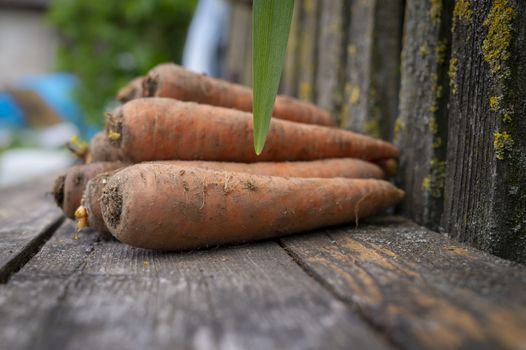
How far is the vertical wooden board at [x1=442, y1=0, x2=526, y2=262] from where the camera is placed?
107 centimetres

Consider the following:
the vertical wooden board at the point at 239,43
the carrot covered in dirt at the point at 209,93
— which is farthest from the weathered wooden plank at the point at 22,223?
the vertical wooden board at the point at 239,43

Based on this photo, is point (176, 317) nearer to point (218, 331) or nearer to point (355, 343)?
point (218, 331)

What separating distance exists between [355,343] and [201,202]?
64cm

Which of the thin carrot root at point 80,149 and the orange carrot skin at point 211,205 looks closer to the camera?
the orange carrot skin at point 211,205

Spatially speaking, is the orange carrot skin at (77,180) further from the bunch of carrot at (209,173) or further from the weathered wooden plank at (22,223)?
the weathered wooden plank at (22,223)

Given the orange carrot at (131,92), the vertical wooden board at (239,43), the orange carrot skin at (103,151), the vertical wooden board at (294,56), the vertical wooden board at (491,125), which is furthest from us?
the vertical wooden board at (239,43)

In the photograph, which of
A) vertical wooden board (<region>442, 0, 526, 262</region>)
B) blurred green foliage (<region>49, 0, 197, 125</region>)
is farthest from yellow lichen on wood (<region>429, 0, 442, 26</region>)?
blurred green foliage (<region>49, 0, 197, 125</region>)

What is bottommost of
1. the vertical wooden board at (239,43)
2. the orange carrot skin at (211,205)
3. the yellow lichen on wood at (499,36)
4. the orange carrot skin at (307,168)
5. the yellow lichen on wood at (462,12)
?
the orange carrot skin at (211,205)

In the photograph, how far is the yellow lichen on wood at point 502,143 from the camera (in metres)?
1.08

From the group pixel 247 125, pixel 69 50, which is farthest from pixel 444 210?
pixel 69 50

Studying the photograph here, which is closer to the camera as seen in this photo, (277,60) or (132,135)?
(277,60)

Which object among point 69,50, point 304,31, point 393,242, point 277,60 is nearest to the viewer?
point 277,60

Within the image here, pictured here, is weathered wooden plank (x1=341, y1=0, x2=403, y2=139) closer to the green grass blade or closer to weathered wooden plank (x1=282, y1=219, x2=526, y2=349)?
weathered wooden plank (x1=282, y1=219, x2=526, y2=349)

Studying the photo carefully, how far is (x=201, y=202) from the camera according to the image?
119 cm
